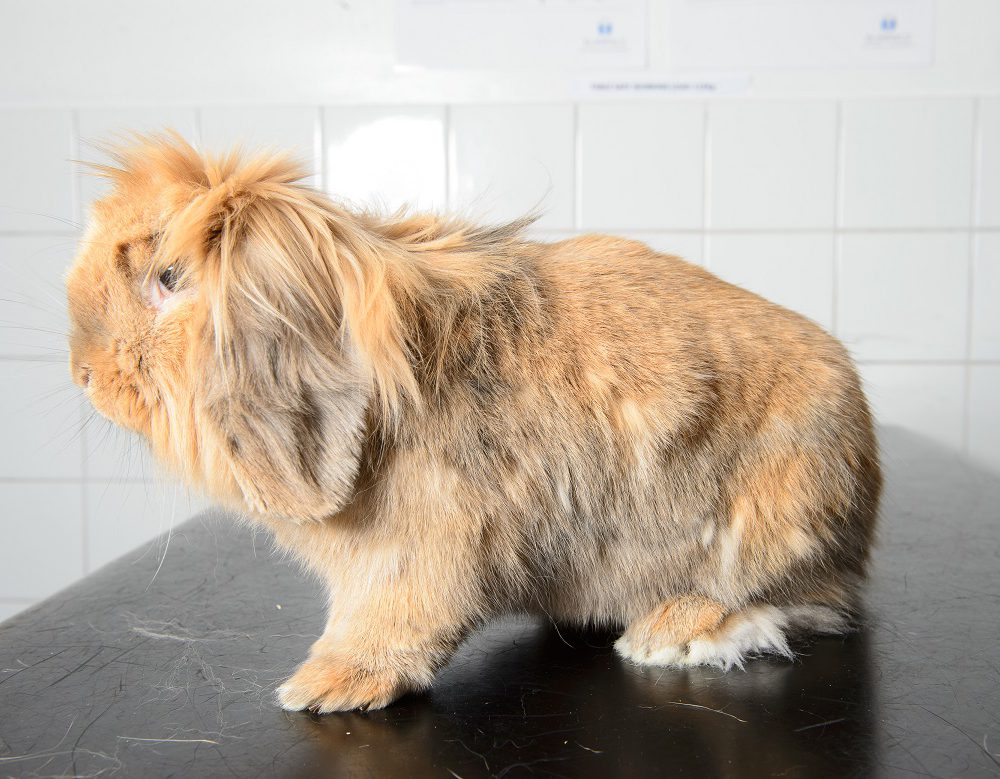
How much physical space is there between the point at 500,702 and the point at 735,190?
5.32 ft

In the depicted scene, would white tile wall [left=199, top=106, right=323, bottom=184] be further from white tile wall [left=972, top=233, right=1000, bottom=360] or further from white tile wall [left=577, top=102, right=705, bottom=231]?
white tile wall [left=972, top=233, right=1000, bottom=360]

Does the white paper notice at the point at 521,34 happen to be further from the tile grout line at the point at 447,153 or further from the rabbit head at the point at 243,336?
the rabbit head at the point at 243,336


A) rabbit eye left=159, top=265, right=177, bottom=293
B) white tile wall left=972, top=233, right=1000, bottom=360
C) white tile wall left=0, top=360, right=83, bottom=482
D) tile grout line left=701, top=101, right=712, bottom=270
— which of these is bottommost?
white tile wall left=0, top=360, right=83, bottom=482

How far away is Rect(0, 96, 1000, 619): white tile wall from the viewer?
2.09m

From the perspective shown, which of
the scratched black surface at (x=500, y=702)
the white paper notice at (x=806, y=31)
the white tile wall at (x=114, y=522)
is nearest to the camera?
the scratched black surface at (x=500, y=702)

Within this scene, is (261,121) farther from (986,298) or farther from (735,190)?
(986,298)

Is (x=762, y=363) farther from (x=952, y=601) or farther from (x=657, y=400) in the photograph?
(x=952, y=601)

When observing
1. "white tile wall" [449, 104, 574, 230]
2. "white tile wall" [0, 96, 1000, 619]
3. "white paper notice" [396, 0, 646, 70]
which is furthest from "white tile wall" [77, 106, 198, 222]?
"white tile wall" [449, 104, 574, 230]

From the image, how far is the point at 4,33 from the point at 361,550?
197 cm

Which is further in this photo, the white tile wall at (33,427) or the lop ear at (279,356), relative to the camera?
the white tile wall at (33,427)

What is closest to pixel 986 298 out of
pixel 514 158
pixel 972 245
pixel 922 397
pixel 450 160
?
pixel 972 245

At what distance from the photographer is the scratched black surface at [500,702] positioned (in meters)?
0.65

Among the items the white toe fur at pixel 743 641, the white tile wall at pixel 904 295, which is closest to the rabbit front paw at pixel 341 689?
the white toe fur at pixel 743 641

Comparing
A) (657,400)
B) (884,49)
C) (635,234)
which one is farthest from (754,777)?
(884,49)
